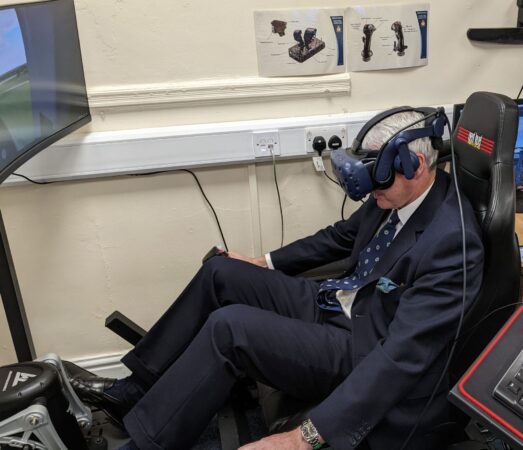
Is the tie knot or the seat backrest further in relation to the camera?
the tie knot

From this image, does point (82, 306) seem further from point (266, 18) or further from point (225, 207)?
point (266, 18)

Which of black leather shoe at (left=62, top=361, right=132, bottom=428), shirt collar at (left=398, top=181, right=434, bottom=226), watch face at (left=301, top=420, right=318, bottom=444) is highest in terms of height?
shirt collar at (left=398, top=181, right=434, bottom=226)

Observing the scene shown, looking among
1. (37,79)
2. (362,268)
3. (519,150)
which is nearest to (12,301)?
(37,79)

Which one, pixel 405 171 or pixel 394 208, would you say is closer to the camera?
pixel 405 171

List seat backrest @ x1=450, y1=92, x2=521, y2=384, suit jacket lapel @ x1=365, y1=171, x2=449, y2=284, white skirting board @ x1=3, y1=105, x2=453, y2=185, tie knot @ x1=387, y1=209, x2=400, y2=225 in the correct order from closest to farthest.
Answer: seat backrest @ x1=450, y1=92, x2=521, y2=384 < suit jacket lapel @ x1=365, y1=171, x2=449, y2=284 < tie knot @ x1=387, y1=209, x2=400, y2=225 < white skirting board @ x1=3, y1=105, x2=453, y2=185

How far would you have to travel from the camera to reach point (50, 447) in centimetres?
117

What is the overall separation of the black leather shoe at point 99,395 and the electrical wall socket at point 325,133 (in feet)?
3.23

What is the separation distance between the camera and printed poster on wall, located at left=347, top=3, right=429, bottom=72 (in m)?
1.55

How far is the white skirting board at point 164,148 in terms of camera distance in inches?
59.1

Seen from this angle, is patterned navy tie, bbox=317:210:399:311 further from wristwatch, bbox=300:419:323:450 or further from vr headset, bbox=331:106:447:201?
wristwatch, bbox=300:419:323:450

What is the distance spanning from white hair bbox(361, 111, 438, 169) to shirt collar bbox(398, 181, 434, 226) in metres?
0.10

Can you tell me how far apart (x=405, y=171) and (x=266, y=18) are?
782mm

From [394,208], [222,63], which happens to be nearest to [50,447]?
[394,208]

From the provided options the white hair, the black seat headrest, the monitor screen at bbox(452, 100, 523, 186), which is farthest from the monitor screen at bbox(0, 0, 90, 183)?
the monitor screen at bbox(452, 100, 523, 186)
